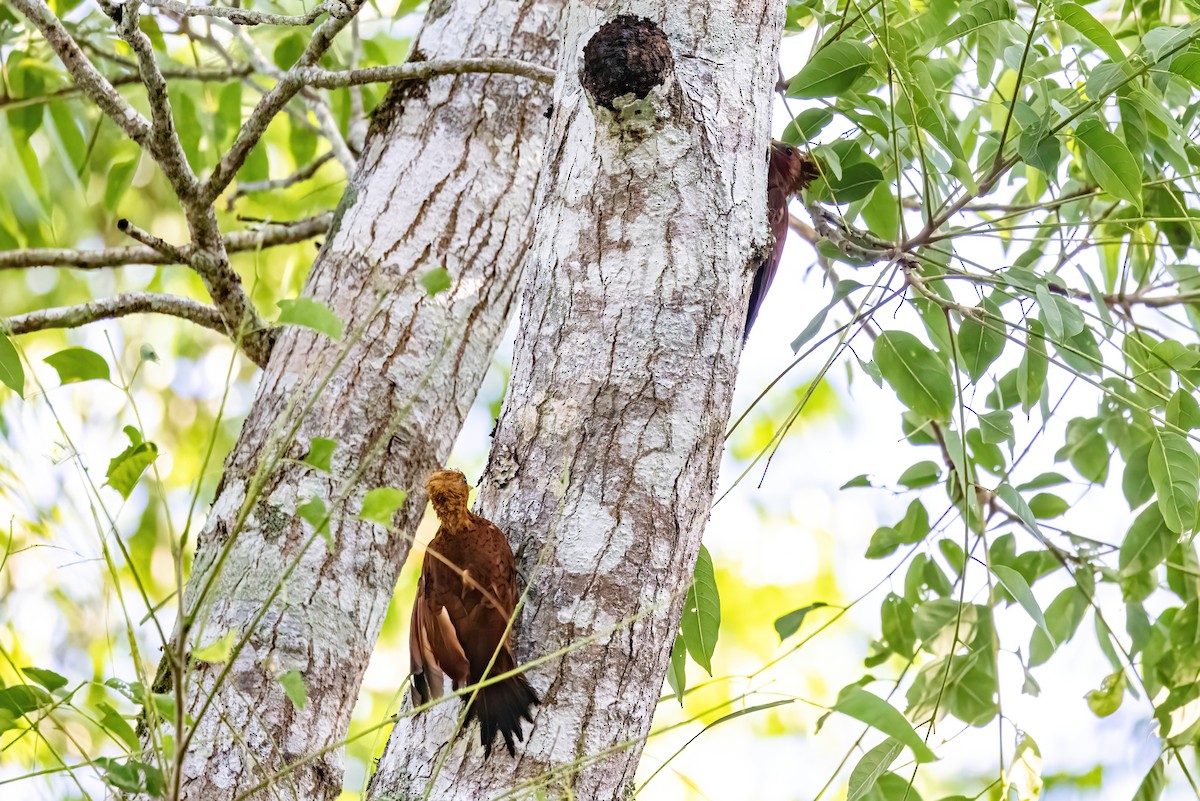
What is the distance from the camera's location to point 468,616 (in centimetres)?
92

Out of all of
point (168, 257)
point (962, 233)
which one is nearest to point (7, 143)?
point (168, 257)

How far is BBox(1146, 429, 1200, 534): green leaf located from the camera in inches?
54.6

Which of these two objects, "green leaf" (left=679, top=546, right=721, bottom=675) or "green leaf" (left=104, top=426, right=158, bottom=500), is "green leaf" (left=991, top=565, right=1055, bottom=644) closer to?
"green leaf" (left=679, top=546, right=721, bottom=675)

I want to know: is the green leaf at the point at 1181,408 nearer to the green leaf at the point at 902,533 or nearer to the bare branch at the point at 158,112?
the green leaf at the point at 902,533

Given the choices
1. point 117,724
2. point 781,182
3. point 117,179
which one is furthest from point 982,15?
point 117,179

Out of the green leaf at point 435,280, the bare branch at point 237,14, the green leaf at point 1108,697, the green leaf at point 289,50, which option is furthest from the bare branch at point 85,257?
the green leaf at point 1108,697

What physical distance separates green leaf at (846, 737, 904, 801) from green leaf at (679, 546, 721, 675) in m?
0.22

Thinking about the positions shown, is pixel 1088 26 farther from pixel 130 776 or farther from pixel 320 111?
pixel 320 111

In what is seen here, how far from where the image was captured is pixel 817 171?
135 centimetres

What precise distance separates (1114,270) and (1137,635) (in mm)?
810

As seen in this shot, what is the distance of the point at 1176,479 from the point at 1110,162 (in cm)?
45

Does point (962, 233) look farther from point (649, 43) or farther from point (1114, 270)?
point (1114, 270)

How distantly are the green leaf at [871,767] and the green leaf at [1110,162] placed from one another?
0.77m

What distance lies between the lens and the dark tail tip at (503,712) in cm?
86
